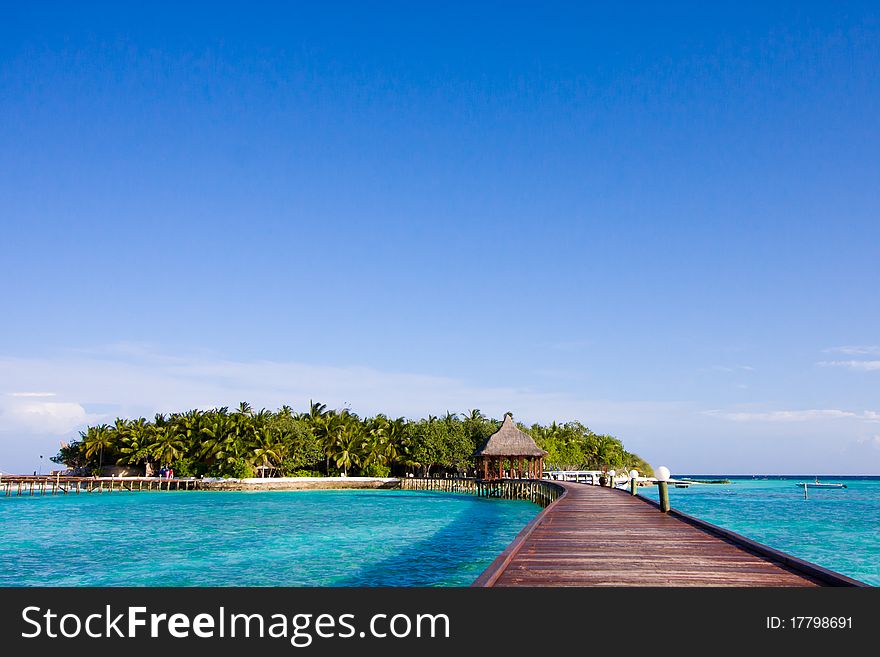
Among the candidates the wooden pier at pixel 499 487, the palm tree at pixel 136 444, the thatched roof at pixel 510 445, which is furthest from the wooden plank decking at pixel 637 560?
the palm tree at pixel 136 444

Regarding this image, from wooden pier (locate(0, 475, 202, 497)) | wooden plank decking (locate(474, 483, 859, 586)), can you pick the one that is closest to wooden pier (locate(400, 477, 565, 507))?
wooden plank decking (locate(474, 483, 859, 586))

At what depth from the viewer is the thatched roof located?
1910 inches

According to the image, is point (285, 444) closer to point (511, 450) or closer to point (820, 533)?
point (511, 450)

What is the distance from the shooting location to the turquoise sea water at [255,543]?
53.2ft

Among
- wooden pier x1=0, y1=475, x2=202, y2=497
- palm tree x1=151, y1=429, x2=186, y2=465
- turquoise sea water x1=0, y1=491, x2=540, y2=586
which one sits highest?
palm tree x1=151, y1=429, x2=186, y2=465

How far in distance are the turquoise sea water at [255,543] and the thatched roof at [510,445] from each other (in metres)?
7.40

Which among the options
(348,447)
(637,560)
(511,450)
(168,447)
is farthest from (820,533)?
(168,447)

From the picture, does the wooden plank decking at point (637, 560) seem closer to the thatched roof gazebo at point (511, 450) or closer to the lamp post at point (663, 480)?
the lamp post at point (663, 480)

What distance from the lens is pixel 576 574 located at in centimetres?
840

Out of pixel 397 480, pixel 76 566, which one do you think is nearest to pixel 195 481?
pixel 397 480

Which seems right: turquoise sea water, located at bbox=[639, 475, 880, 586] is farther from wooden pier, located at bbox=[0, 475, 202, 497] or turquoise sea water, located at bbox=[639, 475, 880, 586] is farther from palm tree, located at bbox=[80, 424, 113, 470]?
palm tree, located at bbox=[80, 424, 113, 470]

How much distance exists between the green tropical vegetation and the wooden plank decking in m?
49.6

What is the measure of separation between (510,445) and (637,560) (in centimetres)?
4021
